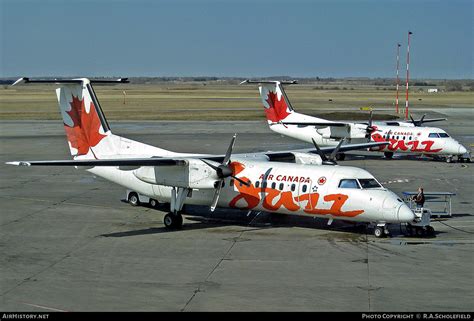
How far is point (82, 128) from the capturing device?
28891mm

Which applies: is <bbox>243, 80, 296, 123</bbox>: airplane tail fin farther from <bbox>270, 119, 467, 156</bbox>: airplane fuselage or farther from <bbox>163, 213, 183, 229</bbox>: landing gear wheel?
<bbox>163, 213, 183, 229</bbox>: landing gear wheel

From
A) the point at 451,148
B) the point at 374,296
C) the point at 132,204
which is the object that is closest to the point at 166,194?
the point at 132,204

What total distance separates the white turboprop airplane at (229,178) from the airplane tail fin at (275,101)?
68.7 ft

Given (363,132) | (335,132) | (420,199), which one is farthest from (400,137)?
(420,199)

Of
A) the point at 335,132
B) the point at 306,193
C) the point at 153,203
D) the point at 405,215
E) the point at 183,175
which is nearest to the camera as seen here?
the point at 405,215

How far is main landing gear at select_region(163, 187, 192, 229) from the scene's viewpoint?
25984 mm

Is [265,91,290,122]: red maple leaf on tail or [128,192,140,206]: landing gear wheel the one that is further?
[265,91,290,122]: red maple leaf on tail

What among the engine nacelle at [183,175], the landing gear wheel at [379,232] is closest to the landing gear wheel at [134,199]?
the engine nacelle at [183,175]

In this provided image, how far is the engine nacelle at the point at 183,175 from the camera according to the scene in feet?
83.4

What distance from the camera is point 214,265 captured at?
20.8 m

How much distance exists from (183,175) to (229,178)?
181cm

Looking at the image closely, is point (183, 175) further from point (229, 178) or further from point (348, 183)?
point (348, 183)

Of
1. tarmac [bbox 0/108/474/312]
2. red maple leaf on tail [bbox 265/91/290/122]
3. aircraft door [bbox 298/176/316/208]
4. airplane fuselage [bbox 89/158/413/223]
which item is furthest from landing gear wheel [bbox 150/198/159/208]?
red maple leaf on tail [bbox 265/91/290/122]
